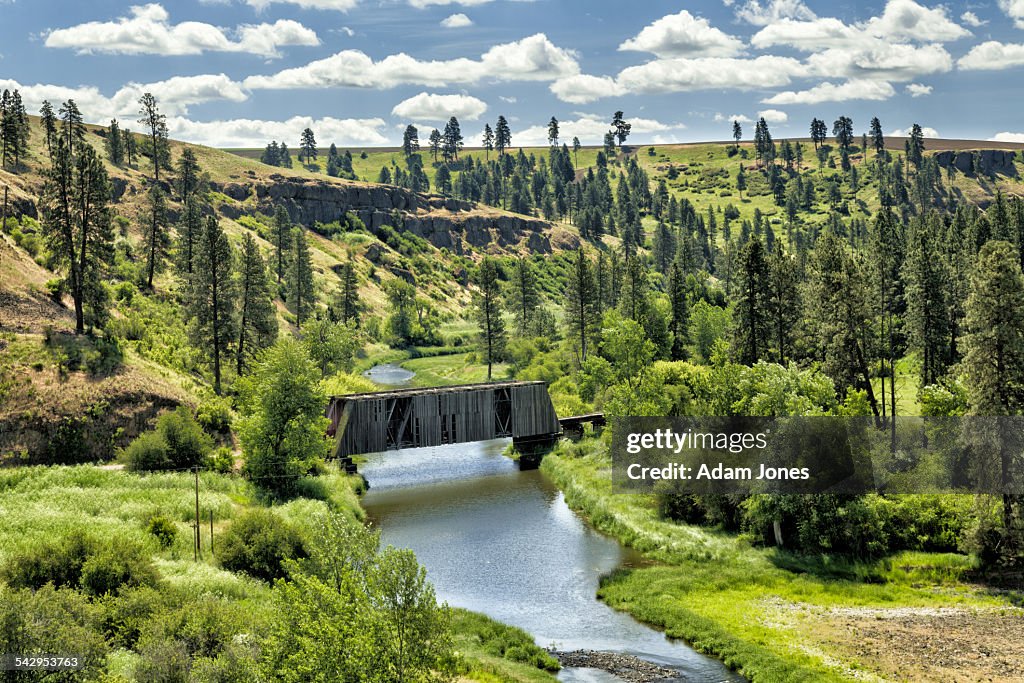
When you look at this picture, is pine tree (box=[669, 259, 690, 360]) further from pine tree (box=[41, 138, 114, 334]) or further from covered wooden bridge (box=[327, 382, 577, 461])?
pine tree (box=[41, 138, 114, 334])

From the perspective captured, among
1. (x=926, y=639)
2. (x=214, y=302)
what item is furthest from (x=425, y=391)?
(x=926, y=639)

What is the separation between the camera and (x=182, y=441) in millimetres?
49281

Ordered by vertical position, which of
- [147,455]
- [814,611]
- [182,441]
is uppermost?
[182,441]

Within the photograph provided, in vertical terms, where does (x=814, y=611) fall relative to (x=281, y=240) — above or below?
below

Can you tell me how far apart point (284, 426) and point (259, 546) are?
1393cm

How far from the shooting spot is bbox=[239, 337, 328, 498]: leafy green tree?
48125mm

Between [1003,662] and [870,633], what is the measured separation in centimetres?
435

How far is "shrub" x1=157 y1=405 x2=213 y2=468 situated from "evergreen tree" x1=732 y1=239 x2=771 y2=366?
35804 millimetres

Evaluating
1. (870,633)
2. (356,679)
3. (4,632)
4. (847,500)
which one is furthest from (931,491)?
(4,632)

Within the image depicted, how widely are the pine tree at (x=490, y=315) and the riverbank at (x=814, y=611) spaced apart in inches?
1823

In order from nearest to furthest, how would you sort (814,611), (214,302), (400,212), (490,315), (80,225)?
(814,611), (80,225), (214,302), (490,315), (400,212)

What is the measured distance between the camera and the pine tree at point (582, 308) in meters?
84.2

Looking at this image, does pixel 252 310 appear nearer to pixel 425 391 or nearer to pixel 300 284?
pixel 425 391

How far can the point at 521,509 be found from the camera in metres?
50.8
